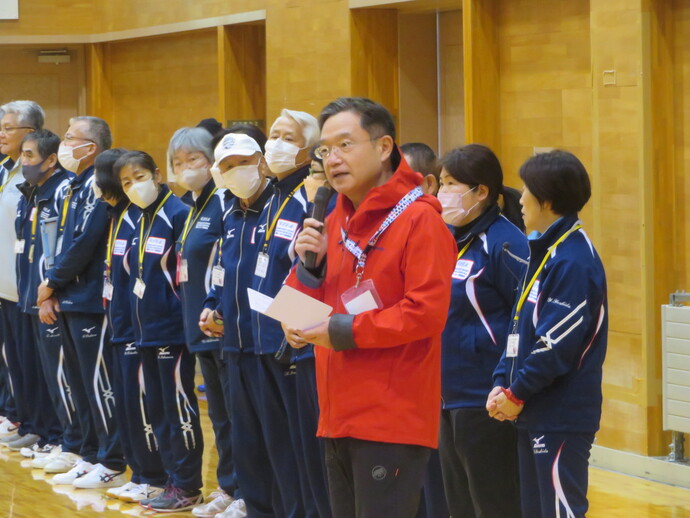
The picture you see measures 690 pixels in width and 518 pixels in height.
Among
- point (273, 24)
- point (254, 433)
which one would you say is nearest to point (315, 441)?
point (254, 433)

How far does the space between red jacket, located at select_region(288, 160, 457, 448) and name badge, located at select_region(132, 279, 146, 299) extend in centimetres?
234

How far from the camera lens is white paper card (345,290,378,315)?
8.73 feet

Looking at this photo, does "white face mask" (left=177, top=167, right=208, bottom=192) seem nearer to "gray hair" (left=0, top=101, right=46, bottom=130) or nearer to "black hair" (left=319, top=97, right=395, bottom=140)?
"black hair" (left=319, top=97, right=395, bottom=140)

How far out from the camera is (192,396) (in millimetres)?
4895

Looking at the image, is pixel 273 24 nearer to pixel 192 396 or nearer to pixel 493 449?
pixel 192 396

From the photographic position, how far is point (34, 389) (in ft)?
21.0

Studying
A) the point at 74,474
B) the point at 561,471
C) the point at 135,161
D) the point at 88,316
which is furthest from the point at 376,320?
the point at 74,474

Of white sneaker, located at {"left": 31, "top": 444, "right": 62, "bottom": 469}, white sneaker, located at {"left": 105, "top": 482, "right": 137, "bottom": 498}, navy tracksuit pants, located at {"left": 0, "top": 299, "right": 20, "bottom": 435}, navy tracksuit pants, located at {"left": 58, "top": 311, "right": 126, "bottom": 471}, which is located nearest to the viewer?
white sneaker, located at {"left": 105, "top": 482, "right": 137, "bottom": 498}

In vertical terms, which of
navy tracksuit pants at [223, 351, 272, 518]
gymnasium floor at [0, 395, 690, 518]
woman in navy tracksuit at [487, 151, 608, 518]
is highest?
woman in navy tracksuit at [487, 151, 608, 518]

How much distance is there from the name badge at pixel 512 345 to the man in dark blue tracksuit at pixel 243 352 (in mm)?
1271

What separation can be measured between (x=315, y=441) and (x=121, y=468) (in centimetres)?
176

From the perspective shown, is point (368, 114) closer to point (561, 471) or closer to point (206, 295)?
point (561, 471)


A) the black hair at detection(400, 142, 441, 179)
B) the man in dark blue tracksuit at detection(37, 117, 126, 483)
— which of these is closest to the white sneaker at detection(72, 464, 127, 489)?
the man in dark blue tracksuit at detection(37, 117, 126, 483)

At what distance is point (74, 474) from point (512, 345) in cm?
301
